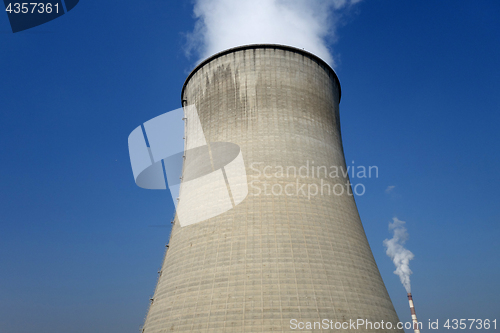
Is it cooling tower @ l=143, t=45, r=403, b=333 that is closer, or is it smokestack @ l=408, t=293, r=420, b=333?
cooling tower @ l=143, t=45, r=403, b=333

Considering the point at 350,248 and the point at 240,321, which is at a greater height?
the point at 350,248

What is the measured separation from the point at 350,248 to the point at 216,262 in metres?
3.03

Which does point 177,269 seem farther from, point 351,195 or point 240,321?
point 351,195

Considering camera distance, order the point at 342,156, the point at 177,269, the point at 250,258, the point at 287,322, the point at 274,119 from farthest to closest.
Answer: the point at 342,156 → the point at 274,119 → the point at 177,269 → the point at 250,258 → the point at 287,322

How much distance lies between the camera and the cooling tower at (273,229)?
22.5 ft

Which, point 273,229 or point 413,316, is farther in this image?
point 413,316

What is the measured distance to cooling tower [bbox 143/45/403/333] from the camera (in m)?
6.84

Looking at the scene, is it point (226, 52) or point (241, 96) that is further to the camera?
point (226, 52)

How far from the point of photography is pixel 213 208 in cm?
824

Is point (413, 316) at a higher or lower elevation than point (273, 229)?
higher

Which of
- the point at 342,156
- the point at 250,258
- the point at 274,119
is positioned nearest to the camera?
the point at 250,258

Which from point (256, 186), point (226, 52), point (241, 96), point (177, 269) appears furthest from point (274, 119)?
point (177, 269)

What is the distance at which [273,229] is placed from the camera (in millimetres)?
7625

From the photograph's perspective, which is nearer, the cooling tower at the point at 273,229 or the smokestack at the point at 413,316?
the cooling tower at the point at 273,229
